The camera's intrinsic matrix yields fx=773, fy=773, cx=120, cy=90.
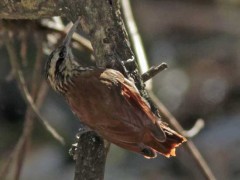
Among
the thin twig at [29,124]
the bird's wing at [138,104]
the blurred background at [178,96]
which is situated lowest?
the blurred background at [178,96]

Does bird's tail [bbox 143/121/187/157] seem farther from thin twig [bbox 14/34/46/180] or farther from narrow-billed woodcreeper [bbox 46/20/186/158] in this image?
thin twig [bbox 14/34/46/180]

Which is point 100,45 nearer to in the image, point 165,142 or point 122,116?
point 122,116

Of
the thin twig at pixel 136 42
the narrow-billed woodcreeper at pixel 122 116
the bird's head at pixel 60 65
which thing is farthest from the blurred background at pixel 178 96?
the narrow-billed woodcreeper at pixel 122 116

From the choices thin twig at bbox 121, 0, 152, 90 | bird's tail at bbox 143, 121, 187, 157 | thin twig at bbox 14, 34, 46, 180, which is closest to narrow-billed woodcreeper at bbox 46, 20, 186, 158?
bird's tail at bbox 143, 121, 187, 157

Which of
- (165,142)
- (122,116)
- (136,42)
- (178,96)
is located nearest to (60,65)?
(136,42)

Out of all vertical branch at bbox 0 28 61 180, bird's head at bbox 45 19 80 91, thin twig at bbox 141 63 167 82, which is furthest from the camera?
vertical branch at bbox 0 28 61 180

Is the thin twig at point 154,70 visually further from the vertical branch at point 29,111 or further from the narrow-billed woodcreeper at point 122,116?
the vertical branch at point 29,111
